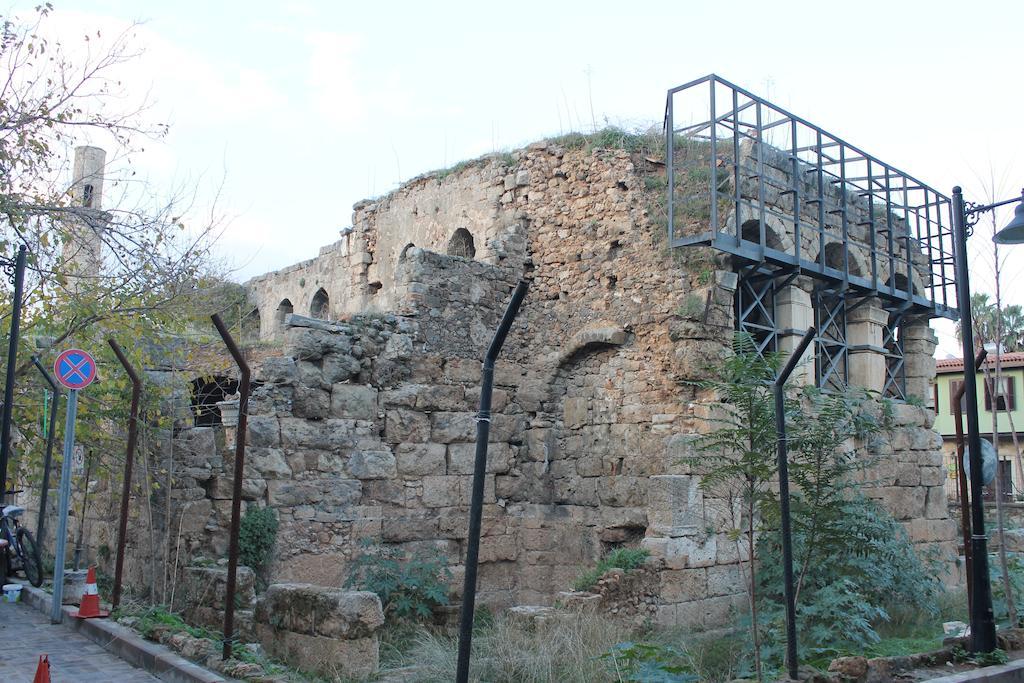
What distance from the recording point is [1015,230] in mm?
8664

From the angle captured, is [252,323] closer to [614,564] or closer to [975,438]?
[614,564]

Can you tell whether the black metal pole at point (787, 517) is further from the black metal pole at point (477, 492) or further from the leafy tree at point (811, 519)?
the black metal pole at point (477, 492)

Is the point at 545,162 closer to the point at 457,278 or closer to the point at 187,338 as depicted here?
the point at 457,278

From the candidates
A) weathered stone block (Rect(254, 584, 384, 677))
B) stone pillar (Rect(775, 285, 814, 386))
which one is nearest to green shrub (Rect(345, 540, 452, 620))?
weathered stone block (Rect(254, 584, 384, 677))

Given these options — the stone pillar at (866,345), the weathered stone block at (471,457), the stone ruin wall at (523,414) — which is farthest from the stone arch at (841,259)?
the weathered stone block at (471,457)

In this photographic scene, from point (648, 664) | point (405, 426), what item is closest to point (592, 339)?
point (405, 426)

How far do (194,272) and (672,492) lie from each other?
605 centimetres

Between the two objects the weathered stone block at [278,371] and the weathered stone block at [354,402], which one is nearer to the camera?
the weathered stone block at [278,371]

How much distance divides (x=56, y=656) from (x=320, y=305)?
38.5ft

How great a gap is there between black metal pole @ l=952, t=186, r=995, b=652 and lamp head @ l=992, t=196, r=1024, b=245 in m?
0.45

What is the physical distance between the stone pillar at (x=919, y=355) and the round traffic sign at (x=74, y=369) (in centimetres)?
1172

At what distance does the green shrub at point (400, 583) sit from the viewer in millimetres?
9852

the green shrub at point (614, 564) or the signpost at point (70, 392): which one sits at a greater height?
the signpost at point (70, 392)

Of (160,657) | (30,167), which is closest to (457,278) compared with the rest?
(30,167)
